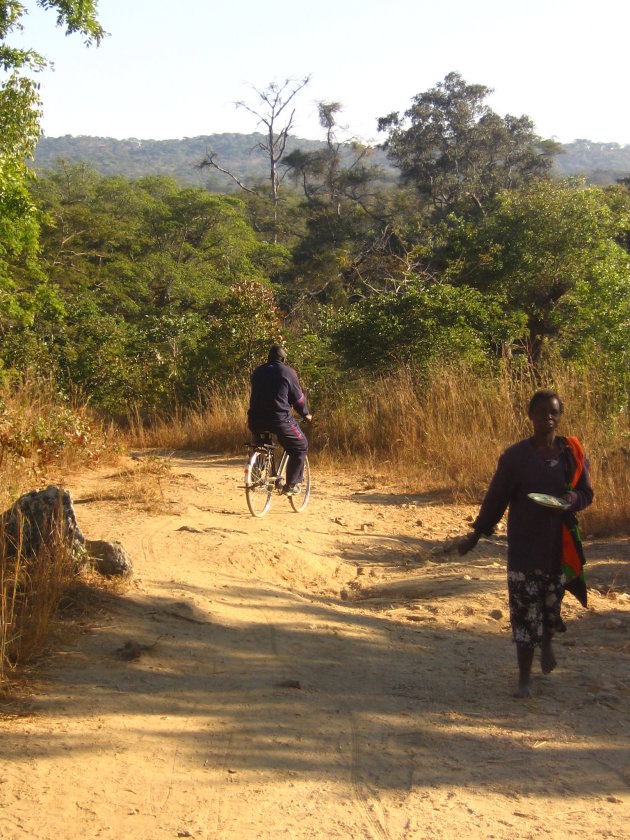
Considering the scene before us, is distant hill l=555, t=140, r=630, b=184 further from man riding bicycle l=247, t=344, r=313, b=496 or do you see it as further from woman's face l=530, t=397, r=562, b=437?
woman's face l=530, t=397, r=562, b=437

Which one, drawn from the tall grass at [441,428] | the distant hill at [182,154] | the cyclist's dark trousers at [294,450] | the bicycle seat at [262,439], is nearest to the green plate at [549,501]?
the tall grass at [441,428]

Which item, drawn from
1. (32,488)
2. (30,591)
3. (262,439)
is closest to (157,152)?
(262,439)

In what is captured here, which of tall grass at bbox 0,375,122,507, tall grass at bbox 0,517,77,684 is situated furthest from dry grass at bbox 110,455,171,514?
tall grass at bbox 0,517,77,684

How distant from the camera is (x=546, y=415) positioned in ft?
14.0

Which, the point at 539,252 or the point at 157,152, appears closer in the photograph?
the point at 539,252

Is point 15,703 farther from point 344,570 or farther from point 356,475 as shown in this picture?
point 356,475

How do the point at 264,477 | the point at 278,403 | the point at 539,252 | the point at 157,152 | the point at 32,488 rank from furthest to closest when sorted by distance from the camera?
the point at 157,152
the point at 539,252
the point at 264,477
the point at 278,403
the point at 32,488

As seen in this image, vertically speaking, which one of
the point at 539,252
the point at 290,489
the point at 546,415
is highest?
the point at 539,252

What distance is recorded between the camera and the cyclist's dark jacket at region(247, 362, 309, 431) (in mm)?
8773

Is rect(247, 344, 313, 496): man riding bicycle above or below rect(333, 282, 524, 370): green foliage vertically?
below

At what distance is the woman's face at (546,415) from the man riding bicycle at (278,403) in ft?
15.3

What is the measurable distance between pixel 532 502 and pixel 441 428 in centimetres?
726

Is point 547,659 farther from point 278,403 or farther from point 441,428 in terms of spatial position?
point 441,428

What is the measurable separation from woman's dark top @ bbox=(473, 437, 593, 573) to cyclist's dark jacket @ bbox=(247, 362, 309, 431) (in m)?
4.58
